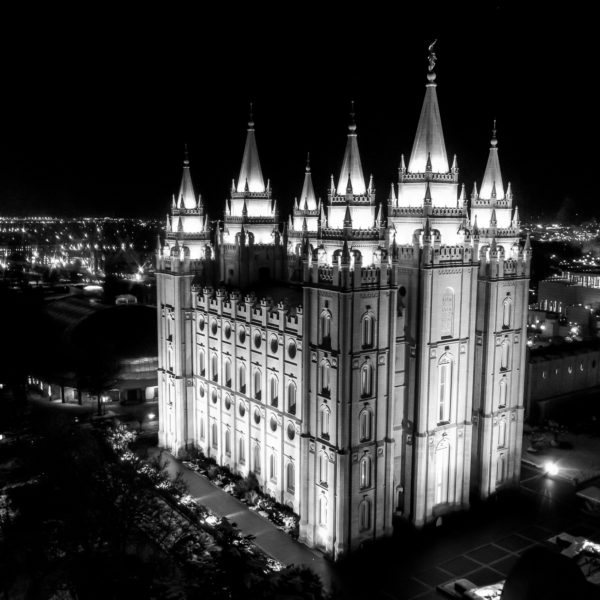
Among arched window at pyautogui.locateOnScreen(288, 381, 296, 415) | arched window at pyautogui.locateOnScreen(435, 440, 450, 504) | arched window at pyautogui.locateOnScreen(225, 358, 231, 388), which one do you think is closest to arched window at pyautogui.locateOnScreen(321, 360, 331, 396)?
arched window at pyautogui.locateOnScreen(288, 381, 296, 415)

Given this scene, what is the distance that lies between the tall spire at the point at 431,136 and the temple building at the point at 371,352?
0.13 meters

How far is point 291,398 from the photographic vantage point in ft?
145

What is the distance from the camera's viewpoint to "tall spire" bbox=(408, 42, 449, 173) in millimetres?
44094

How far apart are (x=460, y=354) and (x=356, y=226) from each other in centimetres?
1110

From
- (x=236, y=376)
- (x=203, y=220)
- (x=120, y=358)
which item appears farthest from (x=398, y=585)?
(x=120, y=358)

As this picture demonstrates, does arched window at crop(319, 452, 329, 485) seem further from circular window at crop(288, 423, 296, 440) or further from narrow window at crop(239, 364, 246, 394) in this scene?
narrow window at crop(239, 364, 246, 394)

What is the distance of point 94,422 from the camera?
60500 mm

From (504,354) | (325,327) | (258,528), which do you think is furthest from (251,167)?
(258,528)

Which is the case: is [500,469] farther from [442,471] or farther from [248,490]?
[248,490]

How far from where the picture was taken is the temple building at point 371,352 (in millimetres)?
39938

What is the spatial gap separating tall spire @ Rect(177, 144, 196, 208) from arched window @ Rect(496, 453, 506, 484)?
30786 millimetres

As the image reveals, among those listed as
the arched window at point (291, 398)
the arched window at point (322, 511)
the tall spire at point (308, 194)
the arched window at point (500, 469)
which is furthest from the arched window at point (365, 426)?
the tall spire at point (308, 194)

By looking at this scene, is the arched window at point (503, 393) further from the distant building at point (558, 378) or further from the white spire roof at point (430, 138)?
the distant building at point (558, 378)

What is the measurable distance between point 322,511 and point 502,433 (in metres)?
15.2
